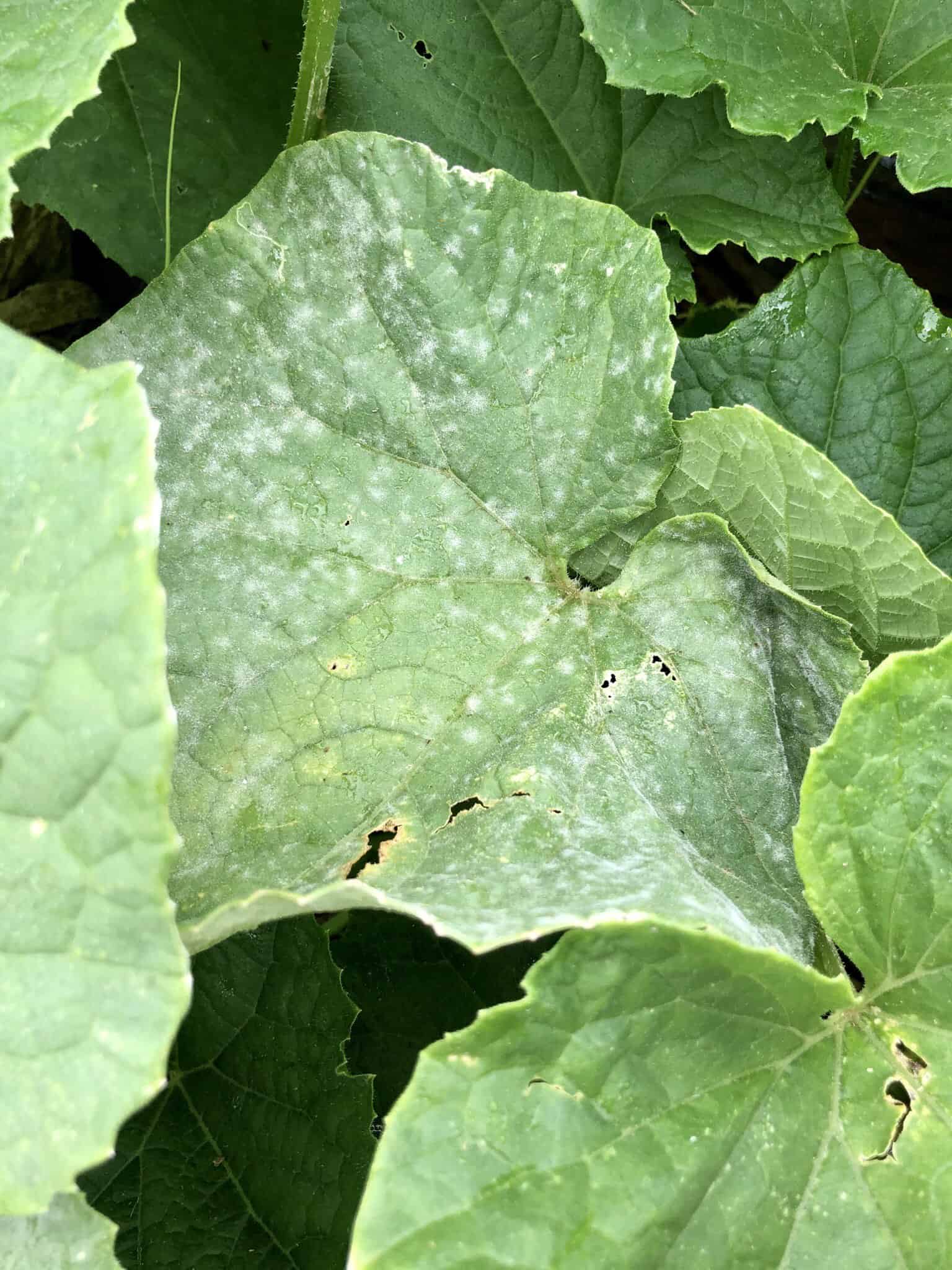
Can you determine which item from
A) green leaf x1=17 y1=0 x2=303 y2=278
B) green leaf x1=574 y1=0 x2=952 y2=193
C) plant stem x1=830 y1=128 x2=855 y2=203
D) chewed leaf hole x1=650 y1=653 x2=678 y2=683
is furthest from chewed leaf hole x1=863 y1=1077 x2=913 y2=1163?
green leaf x1=17 y1=0 x2=303 y2=278

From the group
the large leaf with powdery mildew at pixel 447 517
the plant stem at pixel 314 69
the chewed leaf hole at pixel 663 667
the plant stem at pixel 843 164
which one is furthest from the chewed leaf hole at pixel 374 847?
the plant stem at pixel 843 164

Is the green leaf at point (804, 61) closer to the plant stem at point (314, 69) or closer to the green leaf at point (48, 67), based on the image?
the plant stem at point (314, 69)

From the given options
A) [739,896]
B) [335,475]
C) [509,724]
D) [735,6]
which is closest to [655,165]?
[735,6]

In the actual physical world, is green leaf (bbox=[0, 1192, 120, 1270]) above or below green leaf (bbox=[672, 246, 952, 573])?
above

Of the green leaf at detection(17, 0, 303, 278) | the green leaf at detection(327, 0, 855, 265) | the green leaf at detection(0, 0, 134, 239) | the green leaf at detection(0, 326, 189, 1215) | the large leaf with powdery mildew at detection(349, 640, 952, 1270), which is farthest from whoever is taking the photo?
the green leaf at detection(17, 0, 303, 278)

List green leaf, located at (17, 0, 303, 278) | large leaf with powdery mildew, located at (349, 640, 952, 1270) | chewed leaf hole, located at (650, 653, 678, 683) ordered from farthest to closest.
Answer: green leaf, located at (17, 0, 303, 278) → chewed leaf hole, located at (650, 653, 678, 683) → large leaf with powdery mildew, located at (349, 640, 952, 1270)

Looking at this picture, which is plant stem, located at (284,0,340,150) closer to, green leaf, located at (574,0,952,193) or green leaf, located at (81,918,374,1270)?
green leaf, located at (574,0,952,193)

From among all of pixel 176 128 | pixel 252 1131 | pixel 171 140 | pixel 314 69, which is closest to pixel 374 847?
pixel 252 1131
